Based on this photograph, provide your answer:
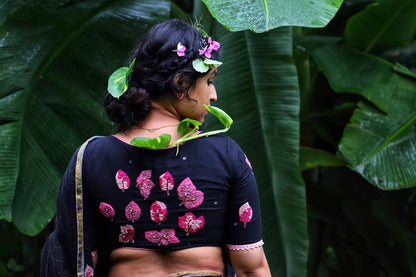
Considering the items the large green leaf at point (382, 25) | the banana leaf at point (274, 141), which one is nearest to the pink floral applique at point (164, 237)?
the banana leaf at point (274, 141)

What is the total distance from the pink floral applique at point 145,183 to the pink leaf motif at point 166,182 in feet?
0.07

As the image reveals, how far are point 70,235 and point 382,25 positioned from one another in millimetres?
2260

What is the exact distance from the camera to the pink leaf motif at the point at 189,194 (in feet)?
4.48

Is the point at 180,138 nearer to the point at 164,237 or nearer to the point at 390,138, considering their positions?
the point at 164,237

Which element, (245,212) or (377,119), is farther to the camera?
(377,119)

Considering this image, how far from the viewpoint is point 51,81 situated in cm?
261

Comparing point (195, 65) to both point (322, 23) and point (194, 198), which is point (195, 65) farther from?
point (322, 23)

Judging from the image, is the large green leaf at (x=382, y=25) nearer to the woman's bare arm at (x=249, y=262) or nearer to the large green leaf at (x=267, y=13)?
the large green leaf at (x=267, y=13)

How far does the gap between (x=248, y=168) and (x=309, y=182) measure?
7.26 ft

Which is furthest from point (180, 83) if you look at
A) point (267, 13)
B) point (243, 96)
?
point (243, 96)

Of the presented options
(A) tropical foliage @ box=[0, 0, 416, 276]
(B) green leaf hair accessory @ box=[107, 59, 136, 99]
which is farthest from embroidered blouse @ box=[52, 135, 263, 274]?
(A) tropical foliage @ box=[0, 0, 416, 276]

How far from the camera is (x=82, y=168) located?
1411 mm

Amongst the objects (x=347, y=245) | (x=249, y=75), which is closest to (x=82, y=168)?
(x=249, y=75)

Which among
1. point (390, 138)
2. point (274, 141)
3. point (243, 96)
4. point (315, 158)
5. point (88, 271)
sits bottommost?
point (315, 158)
